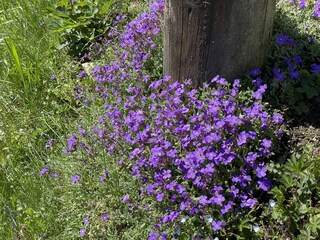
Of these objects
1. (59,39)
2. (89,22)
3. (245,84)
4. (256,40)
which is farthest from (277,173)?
(59,39)

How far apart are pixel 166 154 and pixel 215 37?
0.85 meters

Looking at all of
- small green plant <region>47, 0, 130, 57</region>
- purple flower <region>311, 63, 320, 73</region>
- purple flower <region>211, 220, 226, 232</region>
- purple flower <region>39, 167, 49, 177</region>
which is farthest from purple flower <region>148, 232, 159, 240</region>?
small green plant <region>47, 0, 130, 57</region>

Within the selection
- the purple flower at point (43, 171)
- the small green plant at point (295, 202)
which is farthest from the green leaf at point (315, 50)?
the purple flower at point (43, 171)

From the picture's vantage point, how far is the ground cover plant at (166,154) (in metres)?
2.63

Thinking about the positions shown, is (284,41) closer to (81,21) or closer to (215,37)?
(215,37)

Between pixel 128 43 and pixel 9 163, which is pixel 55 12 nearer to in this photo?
pixel 128 43

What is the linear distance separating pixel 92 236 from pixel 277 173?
1248 millimetres

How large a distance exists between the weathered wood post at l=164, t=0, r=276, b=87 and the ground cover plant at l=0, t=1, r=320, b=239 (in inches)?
4.8

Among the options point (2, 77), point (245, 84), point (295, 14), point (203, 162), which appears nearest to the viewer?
point (203, 162)

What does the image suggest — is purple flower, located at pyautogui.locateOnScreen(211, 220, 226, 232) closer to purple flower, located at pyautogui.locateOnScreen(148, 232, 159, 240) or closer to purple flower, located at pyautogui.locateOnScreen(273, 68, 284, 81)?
purple flower, located at pyautogui.locateOnScreen(148, 232, 159, 240)

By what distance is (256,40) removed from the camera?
314 cm

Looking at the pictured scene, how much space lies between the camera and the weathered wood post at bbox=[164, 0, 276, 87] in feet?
9.61

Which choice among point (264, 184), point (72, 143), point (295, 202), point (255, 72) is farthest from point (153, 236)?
point (255, 72)

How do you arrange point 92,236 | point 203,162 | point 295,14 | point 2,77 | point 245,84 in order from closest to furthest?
point 203,162 < point 92,236 < point 245,84 < point 295,14 < point 2,77
